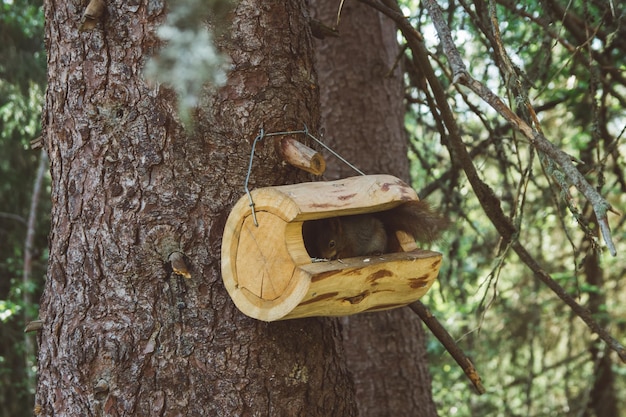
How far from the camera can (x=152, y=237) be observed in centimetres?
175

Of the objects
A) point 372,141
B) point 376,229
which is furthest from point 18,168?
point 376,229

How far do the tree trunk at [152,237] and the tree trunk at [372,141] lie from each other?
1.80 metres

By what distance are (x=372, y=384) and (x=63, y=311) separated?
2128 millimetres

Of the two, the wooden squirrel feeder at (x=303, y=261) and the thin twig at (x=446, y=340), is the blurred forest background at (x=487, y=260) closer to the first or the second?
the thin twig at (x=446, y=340)

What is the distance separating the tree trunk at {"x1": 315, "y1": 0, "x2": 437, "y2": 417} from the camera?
3.65 meters

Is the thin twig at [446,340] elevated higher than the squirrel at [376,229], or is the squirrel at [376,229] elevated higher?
the squirrel at [376,229]

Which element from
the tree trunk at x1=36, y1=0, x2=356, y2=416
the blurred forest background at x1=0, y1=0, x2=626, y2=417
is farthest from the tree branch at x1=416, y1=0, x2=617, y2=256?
the blurred forest background at x1=0, y1=0, x2=626, y2=417

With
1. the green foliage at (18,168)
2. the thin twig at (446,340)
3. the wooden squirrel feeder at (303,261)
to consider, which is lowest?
the thin twig at (446,340)

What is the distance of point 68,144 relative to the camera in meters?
1.85

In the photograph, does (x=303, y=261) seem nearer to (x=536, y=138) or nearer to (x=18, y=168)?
(x=536, y=138)

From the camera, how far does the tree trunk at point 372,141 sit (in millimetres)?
3652

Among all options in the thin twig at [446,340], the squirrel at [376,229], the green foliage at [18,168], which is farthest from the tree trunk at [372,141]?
the green foliage at [18,168]

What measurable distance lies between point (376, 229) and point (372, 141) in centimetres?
194

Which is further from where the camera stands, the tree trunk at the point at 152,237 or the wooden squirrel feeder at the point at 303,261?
the tree trunk at the point at 152,237
